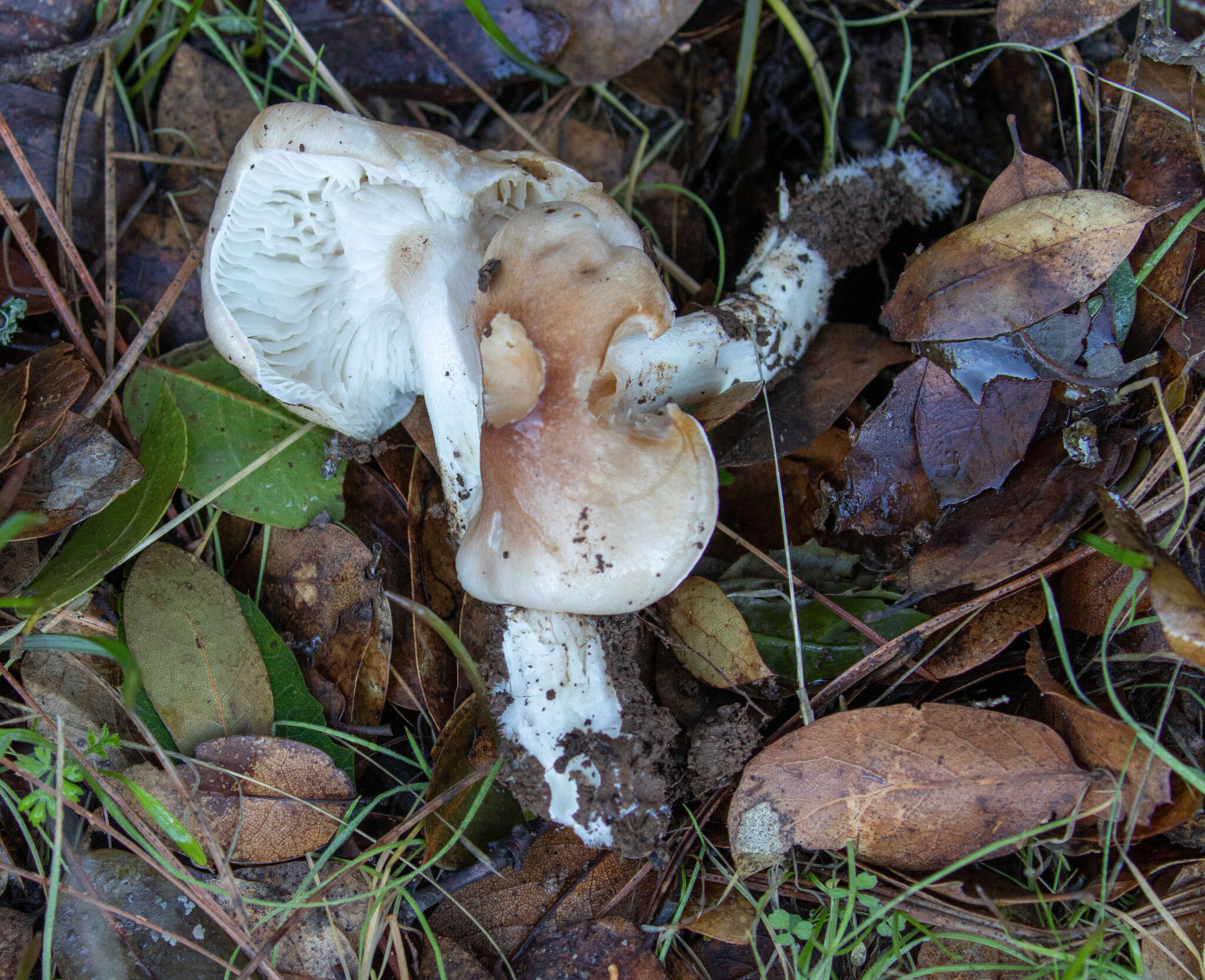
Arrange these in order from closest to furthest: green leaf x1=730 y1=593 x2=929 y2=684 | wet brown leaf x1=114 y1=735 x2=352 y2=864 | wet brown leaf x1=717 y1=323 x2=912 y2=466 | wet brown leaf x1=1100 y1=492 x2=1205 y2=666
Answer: wet brown leaf x1=1100 y1=492 x2=1205 y2=666 → wet brown leaf x1=114 y1=735 x2=352 y2=864 → green leaf x1=730 y1=593 x2=929 y2=684 → wet brown leaf x1=717 y1=323 x2=912 y2=466

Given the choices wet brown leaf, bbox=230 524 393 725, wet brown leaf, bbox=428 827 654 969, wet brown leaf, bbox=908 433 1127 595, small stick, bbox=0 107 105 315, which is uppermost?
small stick, bbox=0 107 105 315

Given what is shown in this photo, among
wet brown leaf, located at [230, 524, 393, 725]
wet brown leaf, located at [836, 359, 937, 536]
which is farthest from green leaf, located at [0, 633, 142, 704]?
wet brown leaf, located at [836, 359, 937, 536]

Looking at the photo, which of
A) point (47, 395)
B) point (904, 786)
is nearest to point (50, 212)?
point (47, 395)

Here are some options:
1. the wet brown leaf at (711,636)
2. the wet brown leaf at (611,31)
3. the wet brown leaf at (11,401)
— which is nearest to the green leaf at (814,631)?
the wet brown leaf at (711,636)

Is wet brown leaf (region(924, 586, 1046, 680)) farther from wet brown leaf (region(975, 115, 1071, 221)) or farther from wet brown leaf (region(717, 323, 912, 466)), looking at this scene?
wet brown leaf (region(975, 115, 1071, 221))

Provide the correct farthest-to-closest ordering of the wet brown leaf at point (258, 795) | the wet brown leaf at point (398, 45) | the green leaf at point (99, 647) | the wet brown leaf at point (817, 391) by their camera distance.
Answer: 1. the wet brown leaf at point (398, 45)
2. the wet brown leaf at point (817, 391)
3. the wet brown leaf at point (258, 795)
4. the green leaf at point (99, 647)

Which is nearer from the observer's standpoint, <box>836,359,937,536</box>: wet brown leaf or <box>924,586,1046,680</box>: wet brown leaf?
<box>924,586,1046,680</box>: wet brown leaf

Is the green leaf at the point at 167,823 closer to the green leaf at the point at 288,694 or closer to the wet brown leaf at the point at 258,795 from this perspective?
the wet brown leaf at the point at 258,795
